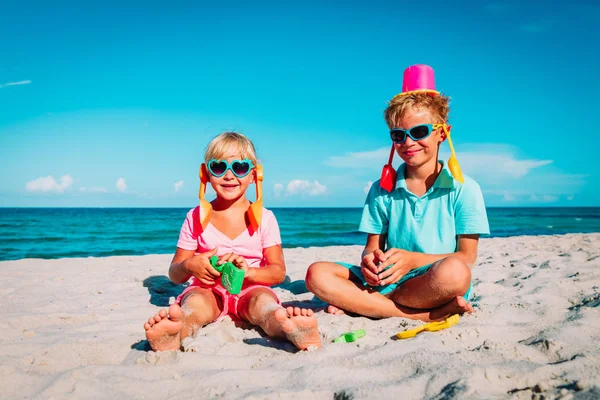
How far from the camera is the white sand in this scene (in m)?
1.76

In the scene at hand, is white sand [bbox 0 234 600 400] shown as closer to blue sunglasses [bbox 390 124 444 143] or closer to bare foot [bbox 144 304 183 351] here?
bare foot [bbox 144 304 183 351]

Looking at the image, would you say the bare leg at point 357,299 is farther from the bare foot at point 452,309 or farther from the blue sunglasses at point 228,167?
the blue sunglasses at point 228,167

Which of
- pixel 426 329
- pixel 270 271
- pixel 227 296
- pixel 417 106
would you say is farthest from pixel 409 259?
pixel 227 296

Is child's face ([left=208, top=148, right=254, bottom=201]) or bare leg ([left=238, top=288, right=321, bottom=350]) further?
child's face ([left=208, top=148, right=254, bottom=201])

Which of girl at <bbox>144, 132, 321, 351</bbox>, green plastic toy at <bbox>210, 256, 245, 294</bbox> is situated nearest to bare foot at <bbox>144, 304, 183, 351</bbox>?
girl at <bbox>144, 132, 321, 351</bbox>

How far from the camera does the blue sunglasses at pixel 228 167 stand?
3.12 metres

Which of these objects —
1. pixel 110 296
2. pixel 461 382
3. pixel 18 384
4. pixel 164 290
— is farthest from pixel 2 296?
pixel 461 382

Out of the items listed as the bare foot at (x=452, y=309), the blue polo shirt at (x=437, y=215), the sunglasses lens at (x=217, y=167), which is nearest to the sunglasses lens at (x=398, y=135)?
the blue polo shirt at (x=437, y=215)

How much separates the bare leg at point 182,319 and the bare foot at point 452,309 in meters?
1.52

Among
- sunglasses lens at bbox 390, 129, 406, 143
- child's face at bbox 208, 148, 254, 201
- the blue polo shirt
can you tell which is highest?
sunglasses lens at bbox 390, 129, 406, 143

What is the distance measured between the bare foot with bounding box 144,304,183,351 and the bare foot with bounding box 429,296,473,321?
169 cm

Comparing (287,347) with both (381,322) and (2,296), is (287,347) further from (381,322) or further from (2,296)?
(2,296)

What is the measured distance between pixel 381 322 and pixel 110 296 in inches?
101

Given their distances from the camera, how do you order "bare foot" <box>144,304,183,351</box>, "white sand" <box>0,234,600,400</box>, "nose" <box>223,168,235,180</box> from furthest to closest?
"nose" <box>223,168,235,180</box> < "bare foot" <box>144,304,183,351</box> < "white sand" <box>0,234,600,400</box>
